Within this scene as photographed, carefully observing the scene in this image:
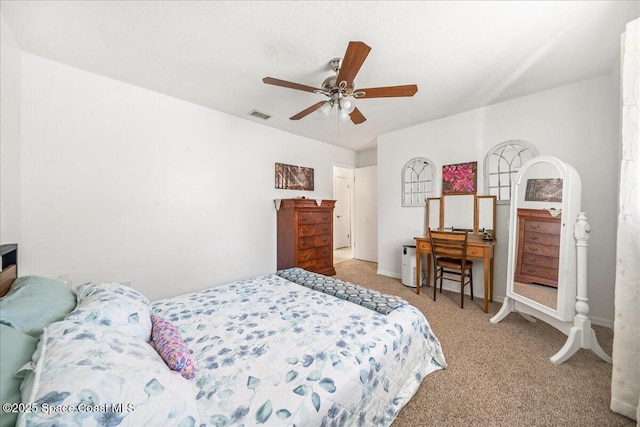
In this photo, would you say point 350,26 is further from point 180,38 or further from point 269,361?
point 269,361

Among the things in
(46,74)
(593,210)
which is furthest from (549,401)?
(46,74)

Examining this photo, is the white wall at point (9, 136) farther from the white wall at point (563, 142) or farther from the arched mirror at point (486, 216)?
the arched mirror at point (486, 216)

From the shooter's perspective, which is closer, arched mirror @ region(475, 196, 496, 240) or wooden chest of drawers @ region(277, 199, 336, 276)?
arched mirror @ region(475, 196, 496, 240)

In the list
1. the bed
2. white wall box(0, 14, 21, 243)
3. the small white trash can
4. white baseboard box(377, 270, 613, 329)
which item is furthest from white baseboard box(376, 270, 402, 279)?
white wall box(0, 14, 21, 243)

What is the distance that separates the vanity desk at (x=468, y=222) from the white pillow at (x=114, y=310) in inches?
118

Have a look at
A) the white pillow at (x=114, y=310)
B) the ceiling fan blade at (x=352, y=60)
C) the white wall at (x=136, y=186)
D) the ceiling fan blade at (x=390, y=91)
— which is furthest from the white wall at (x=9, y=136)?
the ceiling fan blade at (x=390, y=91)

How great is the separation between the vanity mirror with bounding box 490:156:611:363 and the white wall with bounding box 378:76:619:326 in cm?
78

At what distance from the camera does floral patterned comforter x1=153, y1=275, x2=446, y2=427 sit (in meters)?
0.83

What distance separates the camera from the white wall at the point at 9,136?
5.21 feet

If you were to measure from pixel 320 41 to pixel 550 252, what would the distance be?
258 centimetres

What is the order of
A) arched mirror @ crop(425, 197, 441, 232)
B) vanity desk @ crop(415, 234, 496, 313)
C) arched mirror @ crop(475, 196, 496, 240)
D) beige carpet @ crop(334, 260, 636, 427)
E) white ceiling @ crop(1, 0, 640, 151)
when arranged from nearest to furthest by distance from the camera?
beige carpet @ crop(334, 260, 636, 427) < white ceiling @ crop(1, 0, 640, 151) < vanity desk @ crop(415, 234, 496, 313) < arched mirror @ crop(475, 196, 496, 240) < arched mirror @ crop(425, 197, 441, 232)

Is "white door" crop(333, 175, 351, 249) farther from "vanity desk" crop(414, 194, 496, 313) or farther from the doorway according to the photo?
"vanity desk" crop(414, 194, 496, 313)

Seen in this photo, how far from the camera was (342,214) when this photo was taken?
589 centimetres

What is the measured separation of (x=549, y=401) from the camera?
1.40 m
